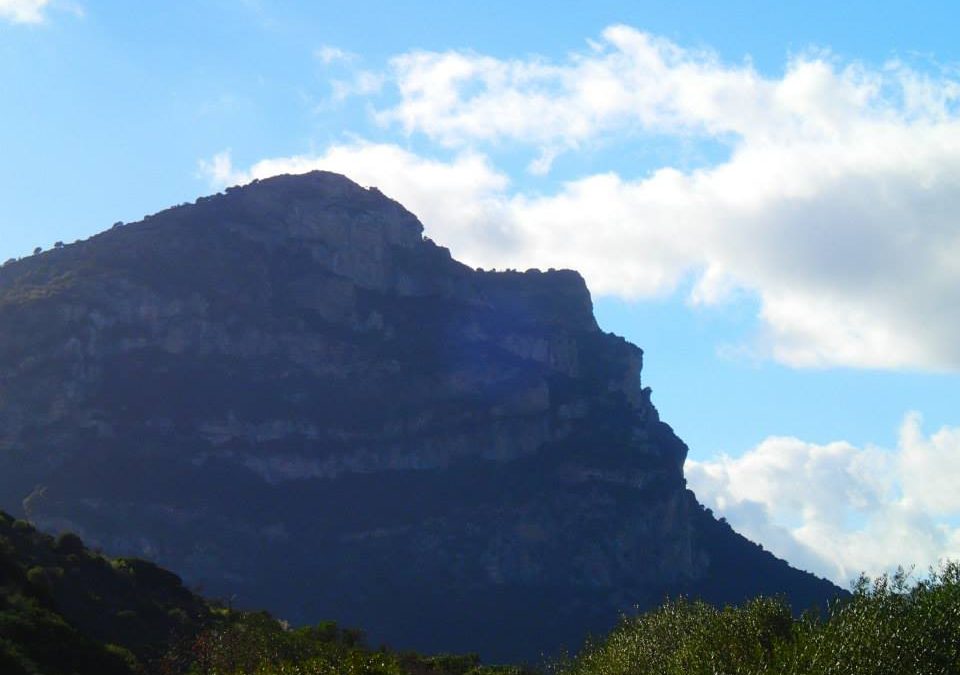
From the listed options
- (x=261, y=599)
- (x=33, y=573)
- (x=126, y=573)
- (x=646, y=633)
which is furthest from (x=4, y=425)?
(x=646, y=633)

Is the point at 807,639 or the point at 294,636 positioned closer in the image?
the point at 807,639

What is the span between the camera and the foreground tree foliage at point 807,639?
45688 millimetres

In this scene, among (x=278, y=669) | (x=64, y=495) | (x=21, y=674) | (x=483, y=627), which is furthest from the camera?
(x=483, y=627)

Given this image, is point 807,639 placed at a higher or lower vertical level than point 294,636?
higher

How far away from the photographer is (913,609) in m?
52.4

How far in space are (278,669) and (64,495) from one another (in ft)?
467

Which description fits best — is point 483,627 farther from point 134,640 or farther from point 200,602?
point 134,640

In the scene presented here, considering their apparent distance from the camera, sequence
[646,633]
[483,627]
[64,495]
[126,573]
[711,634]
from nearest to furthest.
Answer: [711,634] < [646,633] < [126,573] < [64,495] < [483,627]

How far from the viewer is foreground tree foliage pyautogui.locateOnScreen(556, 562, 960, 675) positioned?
4569cm

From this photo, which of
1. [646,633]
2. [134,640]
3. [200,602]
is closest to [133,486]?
[200,602]

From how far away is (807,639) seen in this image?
50.6 meters

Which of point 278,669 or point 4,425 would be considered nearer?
point 278,669

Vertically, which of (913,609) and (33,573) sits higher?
(913,609)

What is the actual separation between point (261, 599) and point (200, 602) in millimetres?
99534
